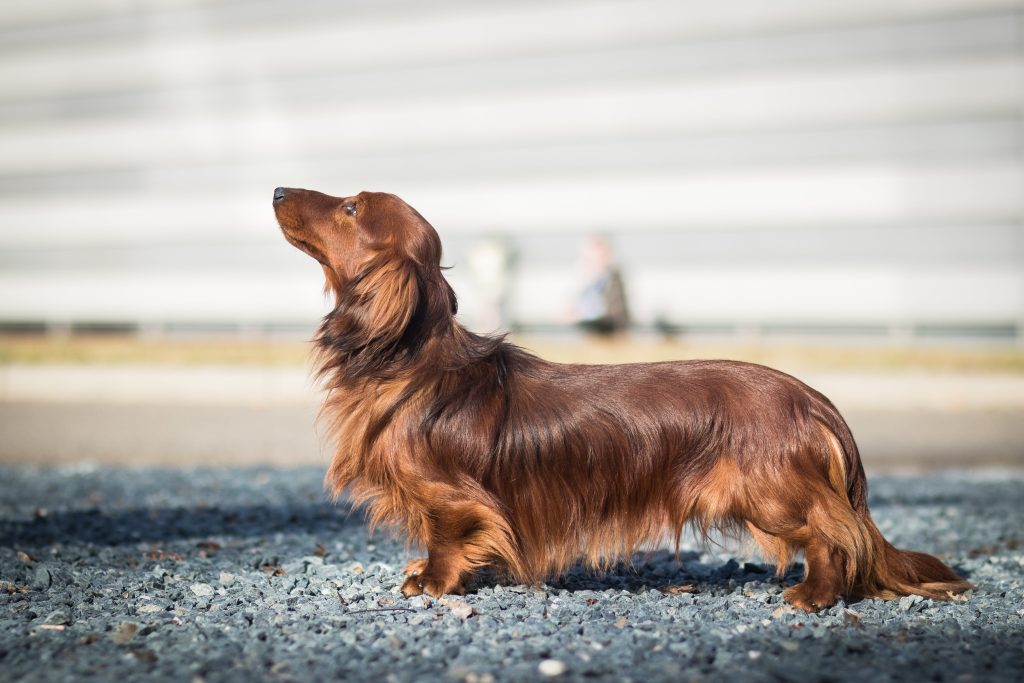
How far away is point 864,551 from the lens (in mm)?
3930

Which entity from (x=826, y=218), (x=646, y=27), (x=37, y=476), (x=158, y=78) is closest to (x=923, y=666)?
(x=37, y=476)

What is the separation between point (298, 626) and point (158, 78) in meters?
24.3

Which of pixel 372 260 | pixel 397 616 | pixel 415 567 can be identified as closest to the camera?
pixel 397 616

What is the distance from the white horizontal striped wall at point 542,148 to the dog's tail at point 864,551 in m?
16.8

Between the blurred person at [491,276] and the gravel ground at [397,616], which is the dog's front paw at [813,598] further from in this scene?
the blurred person at [491,276]

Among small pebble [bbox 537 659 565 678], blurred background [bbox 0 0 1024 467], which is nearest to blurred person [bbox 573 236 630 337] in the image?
blurred background [bbox 0 0 1024 467]

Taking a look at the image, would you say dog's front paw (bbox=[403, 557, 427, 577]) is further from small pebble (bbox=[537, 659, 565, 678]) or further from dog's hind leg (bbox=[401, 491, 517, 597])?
small pebble (bbox=[537, 659, 565, 678])

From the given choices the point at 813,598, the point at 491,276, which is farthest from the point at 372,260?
the point at 491,276

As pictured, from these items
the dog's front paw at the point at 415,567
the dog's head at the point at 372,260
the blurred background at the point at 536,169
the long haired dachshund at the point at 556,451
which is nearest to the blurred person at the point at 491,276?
the blurred background at the point at 536,169

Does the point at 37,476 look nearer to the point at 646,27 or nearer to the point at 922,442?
the point at 922,442

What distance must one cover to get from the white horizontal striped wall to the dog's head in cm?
1730

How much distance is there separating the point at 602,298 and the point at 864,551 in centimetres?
1233

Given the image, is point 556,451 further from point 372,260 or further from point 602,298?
point 602,298

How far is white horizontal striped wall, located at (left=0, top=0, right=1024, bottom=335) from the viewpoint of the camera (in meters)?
19.5
